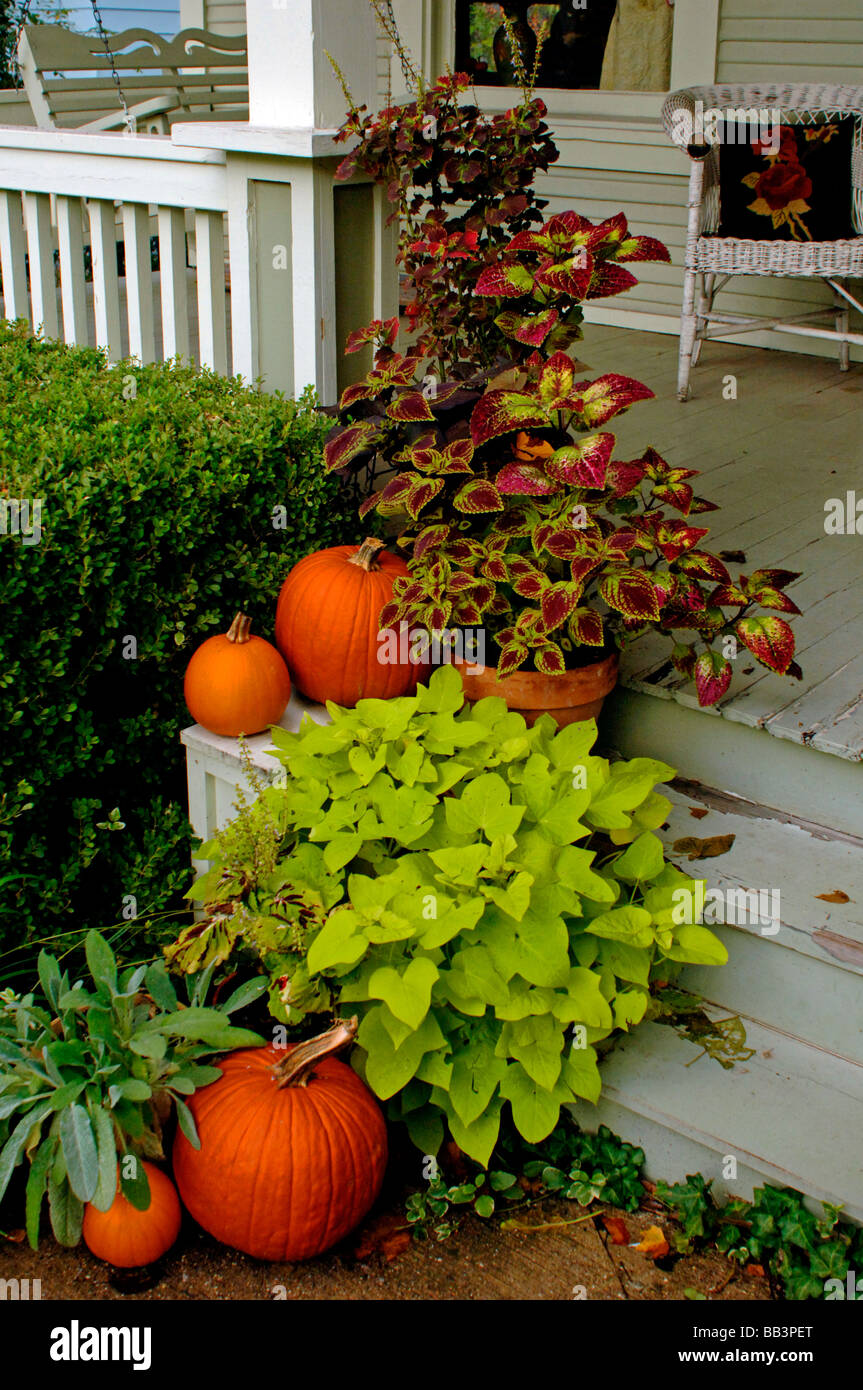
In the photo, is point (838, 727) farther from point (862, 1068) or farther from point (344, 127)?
point (344, 127)

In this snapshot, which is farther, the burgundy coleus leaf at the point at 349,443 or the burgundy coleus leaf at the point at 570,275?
the burgundy coleus leaf at the point at 349,443

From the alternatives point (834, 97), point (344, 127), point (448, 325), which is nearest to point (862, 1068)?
point (448, 325)

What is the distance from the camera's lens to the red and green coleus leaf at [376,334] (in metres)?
2.39

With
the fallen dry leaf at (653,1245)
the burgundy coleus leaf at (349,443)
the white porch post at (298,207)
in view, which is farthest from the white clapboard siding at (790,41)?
the fallen dry leaf at (653,1245)

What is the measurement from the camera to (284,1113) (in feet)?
5.67

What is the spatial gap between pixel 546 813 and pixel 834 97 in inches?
136

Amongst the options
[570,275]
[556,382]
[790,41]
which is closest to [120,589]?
[556,382]

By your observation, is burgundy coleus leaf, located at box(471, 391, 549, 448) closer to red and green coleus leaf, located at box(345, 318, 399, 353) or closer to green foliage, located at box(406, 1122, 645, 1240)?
red and green coleus leaf, located at box(345, 318, 399, 353)

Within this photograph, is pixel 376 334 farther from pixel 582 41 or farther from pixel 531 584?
pixel 582 41

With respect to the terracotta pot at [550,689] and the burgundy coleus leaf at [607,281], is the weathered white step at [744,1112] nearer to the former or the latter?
the terracotta pot at [550,689]

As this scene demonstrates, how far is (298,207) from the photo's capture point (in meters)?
2.41

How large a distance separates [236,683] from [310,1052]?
70 cm

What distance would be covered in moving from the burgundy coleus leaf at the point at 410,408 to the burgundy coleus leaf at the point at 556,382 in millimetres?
229

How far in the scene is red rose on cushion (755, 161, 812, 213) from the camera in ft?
13.1
